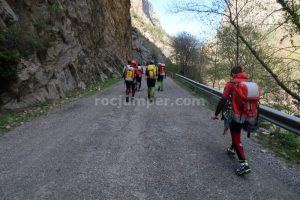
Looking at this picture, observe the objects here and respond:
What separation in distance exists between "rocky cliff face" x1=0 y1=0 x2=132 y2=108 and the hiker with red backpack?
791 centimetres

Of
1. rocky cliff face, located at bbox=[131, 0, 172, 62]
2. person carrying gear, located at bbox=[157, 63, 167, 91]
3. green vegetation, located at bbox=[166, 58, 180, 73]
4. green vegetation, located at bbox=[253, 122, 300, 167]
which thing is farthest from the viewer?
rocky cliff face, located at bbox=[131, 0, 172, 62]

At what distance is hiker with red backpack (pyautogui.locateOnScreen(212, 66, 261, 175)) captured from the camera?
4980mm

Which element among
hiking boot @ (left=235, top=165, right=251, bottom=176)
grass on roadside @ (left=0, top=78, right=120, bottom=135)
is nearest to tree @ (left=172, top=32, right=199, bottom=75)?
grass on roadside @ (left=0, top=78, right=120, bottom=135)

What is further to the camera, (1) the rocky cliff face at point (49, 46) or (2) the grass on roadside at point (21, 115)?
(1) the rocky cliff face at point (49, 46)

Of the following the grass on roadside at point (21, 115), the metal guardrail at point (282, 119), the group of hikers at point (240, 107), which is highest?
the group of hikers at point (240, 107)

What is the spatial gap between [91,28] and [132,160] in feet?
79.4

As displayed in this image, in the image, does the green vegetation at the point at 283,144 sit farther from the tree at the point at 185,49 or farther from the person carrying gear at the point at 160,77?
the tree at the point at 185,49

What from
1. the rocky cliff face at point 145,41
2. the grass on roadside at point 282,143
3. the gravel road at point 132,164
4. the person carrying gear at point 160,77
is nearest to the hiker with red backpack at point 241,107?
the gravel road at point 132,164

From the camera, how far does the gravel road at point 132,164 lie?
425 cm

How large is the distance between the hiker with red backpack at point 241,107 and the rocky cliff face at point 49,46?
7.91 m

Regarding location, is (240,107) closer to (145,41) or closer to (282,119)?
A: (282,119)

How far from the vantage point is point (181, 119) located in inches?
374

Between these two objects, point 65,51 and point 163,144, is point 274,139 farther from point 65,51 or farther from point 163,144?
point 65,51

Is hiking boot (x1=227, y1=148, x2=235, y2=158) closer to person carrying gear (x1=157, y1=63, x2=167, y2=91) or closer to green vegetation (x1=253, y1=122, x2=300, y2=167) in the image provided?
green vegetation (x1=253, y1=122, x2=300, y2=167)
